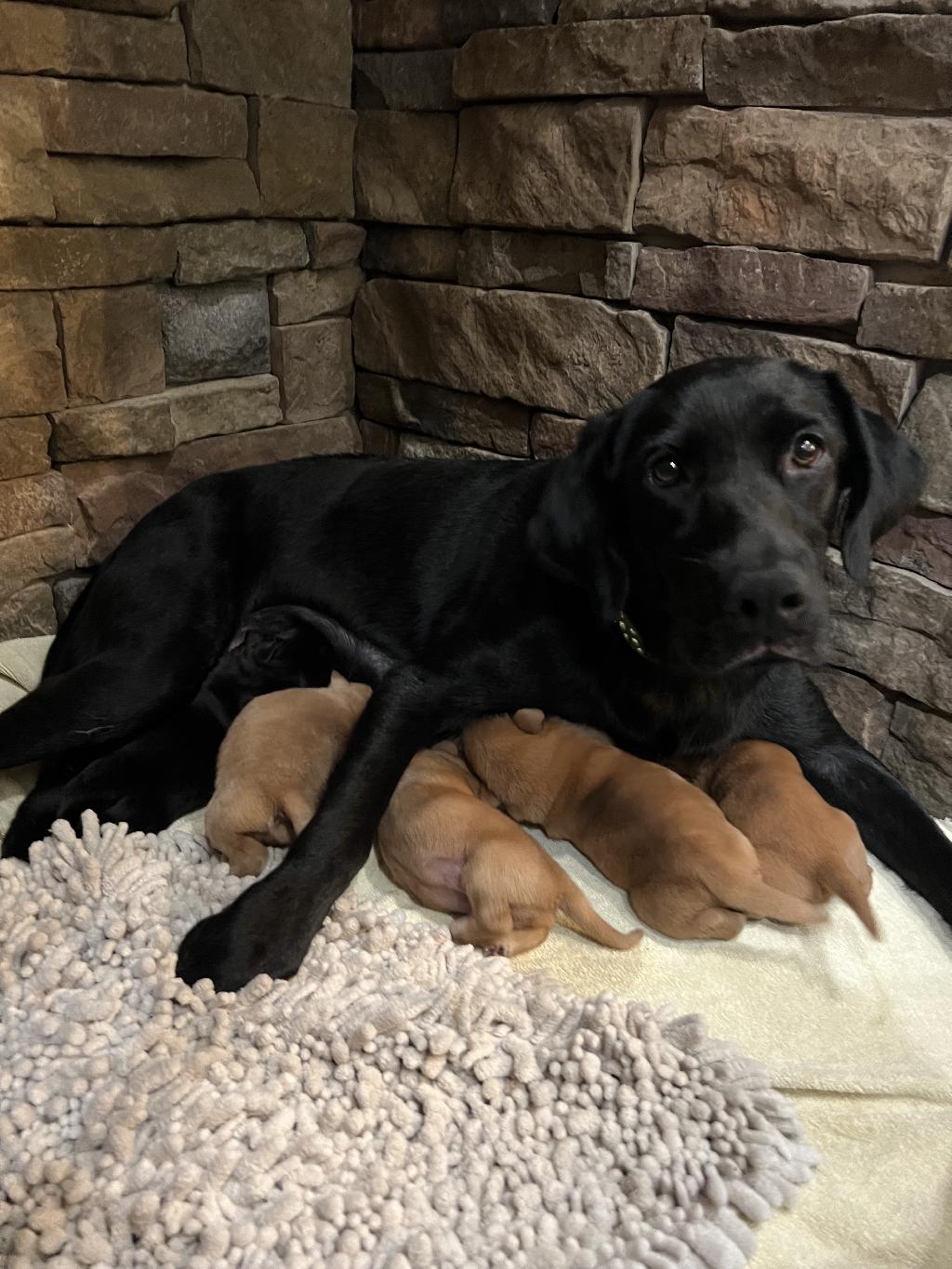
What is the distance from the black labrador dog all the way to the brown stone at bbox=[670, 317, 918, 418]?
0.21m

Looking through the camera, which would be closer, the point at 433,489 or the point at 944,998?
the point at 944,998

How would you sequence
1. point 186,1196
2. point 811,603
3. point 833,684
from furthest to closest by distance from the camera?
point 833,684 → point 811,603 → point 186,1196

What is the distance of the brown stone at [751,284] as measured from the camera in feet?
6.20

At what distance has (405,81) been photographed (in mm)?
2447

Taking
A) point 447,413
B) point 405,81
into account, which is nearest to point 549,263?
point 447,413

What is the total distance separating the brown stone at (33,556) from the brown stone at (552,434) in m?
1.12

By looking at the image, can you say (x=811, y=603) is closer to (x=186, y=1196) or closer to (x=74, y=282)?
(x=186, y=1196)

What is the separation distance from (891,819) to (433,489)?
1.11 metres

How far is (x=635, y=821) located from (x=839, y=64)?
1.36 m

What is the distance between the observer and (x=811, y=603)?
1415 mm

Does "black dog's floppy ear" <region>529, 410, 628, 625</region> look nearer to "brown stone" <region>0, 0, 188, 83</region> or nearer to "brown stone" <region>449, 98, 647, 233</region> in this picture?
"brown stone" <region>449, 98, 647, 233</region>

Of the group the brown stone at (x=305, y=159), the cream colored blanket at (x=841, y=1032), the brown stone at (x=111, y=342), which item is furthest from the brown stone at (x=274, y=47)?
the cream colored blanket at (x=841, y=1032)

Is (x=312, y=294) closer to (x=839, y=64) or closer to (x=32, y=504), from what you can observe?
(x=32, y=504)

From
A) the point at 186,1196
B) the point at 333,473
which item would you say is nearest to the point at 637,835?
the point at 186,1196
